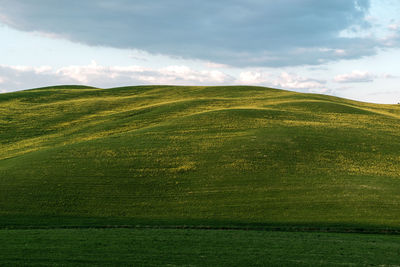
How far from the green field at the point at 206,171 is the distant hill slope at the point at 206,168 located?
0.12 metres

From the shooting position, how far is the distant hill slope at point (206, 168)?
28.4 meters

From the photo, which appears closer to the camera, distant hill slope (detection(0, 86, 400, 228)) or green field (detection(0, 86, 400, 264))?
green field (detection(0, 86, 400, 264))

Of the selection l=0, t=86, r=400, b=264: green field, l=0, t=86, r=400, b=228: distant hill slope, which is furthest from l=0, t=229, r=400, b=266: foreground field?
l=0, t=86, r=400, b=228: distant hill slope

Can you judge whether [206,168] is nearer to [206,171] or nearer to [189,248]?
[206,171]

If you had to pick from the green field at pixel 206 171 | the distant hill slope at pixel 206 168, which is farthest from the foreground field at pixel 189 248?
the distant hill slope at pixel 206 168

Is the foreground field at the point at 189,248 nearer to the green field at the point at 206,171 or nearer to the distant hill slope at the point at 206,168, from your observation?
the green field at the point at 206,171

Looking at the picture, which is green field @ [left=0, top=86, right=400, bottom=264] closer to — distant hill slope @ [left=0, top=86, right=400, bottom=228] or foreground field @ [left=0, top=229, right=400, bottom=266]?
distant hill slope @ [left=0, top=86, right=400, bottom=228]

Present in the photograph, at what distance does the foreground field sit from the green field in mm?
1492

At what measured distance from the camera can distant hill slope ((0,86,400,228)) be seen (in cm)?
2841

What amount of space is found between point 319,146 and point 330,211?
46.1 ft

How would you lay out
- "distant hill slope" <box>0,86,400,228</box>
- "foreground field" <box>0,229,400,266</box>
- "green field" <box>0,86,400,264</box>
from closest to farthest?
"foreground field" <box>0,229,400,266</box>
"green field" <box>0,86,400,264</box>
"distant hill slope" <box>0,86,400,228</box>

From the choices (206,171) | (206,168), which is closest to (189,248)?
(206,171)

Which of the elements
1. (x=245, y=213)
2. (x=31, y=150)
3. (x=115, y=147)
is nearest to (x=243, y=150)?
(x=245, y=213)

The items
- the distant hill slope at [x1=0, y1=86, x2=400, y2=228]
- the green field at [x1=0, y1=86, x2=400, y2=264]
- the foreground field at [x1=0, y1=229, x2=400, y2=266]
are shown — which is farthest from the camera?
the distant hill slope at [x1=0, y1=86, x2=400, y2=228]
